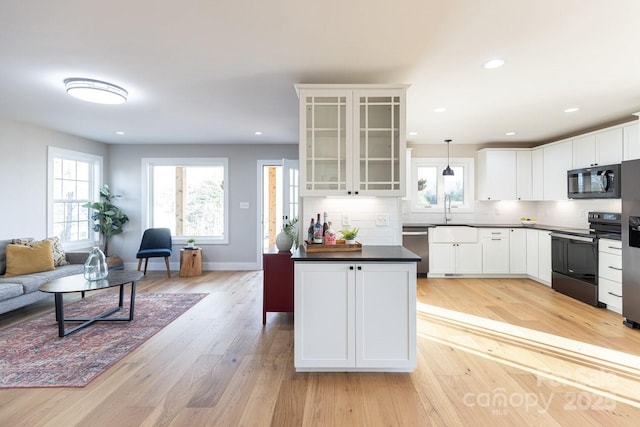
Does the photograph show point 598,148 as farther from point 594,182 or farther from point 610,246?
point 610,246

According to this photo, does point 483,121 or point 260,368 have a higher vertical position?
point 483,121

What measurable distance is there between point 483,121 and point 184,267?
17.6ft

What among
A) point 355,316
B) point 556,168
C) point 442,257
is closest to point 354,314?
point 355,316

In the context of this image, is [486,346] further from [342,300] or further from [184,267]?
[184,267]

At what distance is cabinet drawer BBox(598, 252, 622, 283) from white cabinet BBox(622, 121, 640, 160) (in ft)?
3.97

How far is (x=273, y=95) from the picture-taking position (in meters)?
3.46

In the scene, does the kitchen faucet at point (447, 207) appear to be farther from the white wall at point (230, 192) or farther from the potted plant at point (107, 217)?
the potted plant at point (107, 217)

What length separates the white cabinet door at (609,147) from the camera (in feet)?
13.1

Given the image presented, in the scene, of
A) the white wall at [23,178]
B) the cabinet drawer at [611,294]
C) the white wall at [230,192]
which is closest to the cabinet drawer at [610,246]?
the cabinet drawer at [611,294]

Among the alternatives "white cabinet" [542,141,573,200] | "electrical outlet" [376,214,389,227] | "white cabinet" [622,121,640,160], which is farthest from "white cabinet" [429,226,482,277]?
"electrical outlet" [376,214,389,227]

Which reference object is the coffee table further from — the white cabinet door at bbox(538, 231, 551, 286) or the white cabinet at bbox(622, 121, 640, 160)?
the white cabinet at bbox(622, 121, 640, 160)

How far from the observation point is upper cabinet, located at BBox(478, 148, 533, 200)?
5785mm

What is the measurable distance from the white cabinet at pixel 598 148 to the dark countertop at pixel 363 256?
3.43 metres

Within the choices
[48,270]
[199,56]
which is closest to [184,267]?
[48,270]
